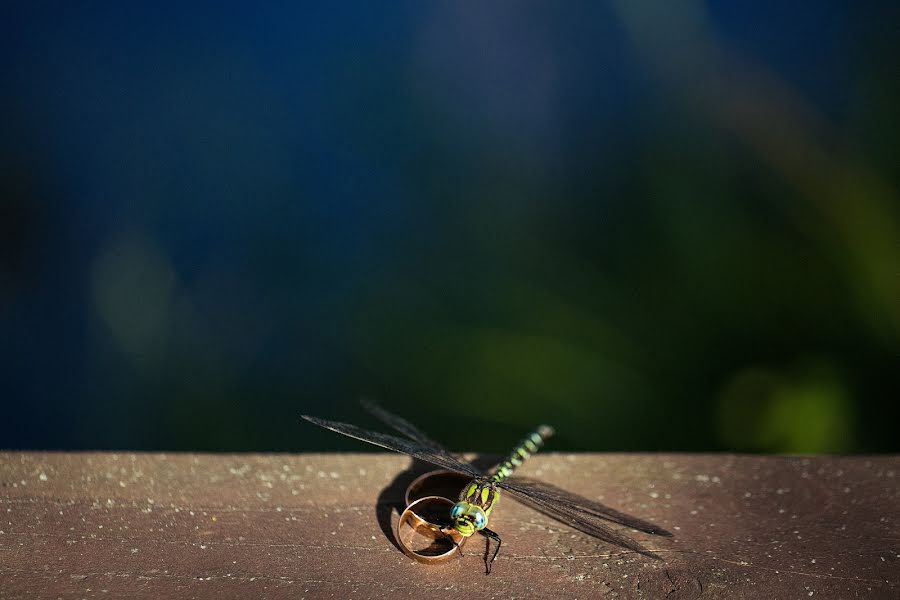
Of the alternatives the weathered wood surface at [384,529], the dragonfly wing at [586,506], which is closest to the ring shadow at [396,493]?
the weathered wood surface at [384,529]

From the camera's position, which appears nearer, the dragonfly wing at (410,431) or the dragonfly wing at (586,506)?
the dragonfly wing at (586,506)

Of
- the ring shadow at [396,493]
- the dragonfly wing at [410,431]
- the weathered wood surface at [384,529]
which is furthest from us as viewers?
the dragonfly wing at [410,431]

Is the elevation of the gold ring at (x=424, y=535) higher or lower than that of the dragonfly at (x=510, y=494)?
lower

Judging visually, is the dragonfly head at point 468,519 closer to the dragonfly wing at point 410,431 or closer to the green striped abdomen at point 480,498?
the green striped abdomen at point 480,498

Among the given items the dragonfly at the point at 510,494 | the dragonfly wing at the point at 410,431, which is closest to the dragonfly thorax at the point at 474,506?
the dragonfly at the point at 510,494

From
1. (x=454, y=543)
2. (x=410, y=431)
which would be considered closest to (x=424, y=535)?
(x=454, y=543)

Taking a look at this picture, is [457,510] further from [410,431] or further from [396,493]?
[410,431]

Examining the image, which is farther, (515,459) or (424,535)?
(515,459)

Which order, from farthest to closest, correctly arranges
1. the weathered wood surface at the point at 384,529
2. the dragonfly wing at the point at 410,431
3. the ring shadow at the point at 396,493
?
the dragonfly wing at the point at 410,431 → the ring shadow at the point at 396,493 → the weathered wood surface at the point at 384,529
